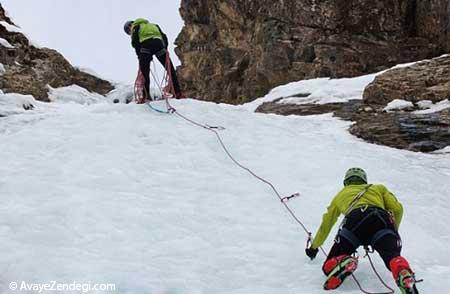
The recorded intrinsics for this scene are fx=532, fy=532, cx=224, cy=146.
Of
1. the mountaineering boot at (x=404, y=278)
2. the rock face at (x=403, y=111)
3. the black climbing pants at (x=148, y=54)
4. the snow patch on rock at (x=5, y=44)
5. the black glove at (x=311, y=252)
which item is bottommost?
the black glove at (x=311, y=252)

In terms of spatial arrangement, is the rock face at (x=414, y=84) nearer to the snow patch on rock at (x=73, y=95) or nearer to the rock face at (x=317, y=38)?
the rock face at (x=317, y=38)

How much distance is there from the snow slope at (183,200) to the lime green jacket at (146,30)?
61.8 inches

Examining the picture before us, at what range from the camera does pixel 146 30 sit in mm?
11250

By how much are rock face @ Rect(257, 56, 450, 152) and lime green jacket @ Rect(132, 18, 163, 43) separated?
4796mm

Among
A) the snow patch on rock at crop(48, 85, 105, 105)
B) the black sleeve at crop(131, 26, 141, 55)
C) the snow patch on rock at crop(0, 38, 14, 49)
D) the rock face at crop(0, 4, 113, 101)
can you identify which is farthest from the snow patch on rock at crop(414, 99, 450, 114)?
the snow patch on rock at crop(0, 38, 14, 49)

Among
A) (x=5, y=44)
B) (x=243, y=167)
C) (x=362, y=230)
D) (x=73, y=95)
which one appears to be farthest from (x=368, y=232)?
(x=73, y=95)

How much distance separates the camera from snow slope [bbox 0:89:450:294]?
188 inches

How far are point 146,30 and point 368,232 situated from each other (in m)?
7.93

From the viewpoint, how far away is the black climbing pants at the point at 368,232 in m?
4.47

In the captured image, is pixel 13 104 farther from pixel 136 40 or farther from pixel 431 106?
pixel 431 106

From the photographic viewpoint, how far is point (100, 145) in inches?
344

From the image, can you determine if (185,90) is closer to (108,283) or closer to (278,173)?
(278,173)

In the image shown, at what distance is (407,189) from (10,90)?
12090 millimetres

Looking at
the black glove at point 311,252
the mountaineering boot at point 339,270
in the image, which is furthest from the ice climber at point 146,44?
the mountaineering boot at point 339,270
